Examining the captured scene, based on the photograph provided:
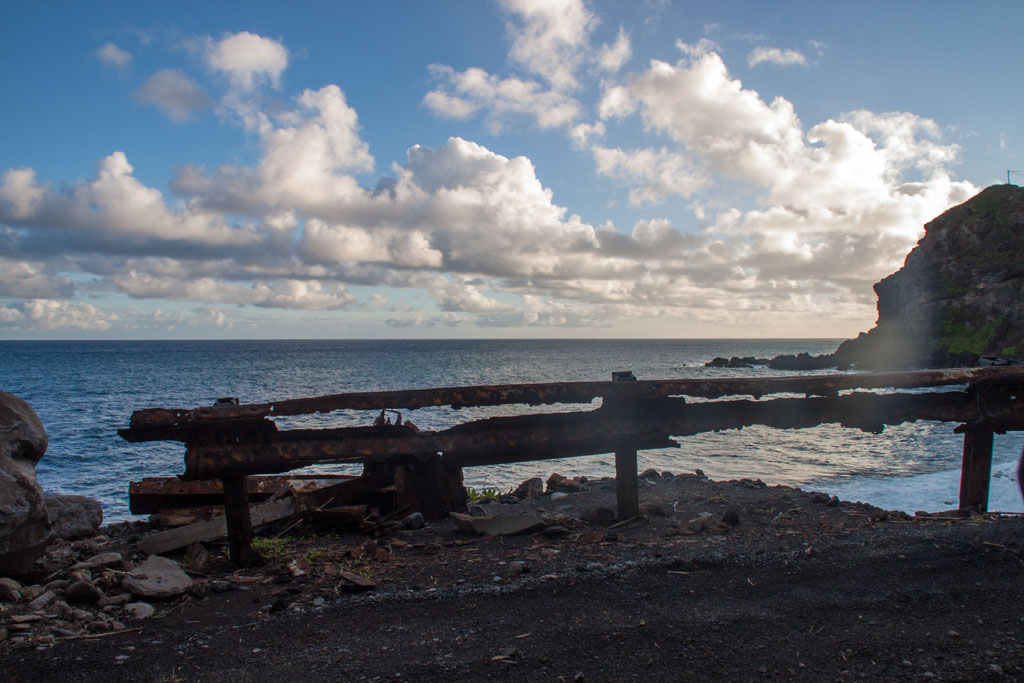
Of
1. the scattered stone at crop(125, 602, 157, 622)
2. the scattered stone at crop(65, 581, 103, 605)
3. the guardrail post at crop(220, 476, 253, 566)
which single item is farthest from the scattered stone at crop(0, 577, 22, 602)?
the guardrail post at crop(220, 476, 253, 566)

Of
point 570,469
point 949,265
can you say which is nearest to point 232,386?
point 570,469

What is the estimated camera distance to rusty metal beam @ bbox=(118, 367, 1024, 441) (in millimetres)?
5234

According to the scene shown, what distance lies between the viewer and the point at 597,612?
14.2 ft

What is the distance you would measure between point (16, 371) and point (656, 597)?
98.8 m

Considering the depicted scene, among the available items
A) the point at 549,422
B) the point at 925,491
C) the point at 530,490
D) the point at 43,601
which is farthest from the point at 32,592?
the point at 925,491

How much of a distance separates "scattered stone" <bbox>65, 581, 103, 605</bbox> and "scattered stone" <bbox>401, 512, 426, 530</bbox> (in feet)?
10.1

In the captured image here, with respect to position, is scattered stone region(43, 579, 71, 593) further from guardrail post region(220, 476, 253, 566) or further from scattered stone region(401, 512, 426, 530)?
scattered stone region(401, 512, 426, 530)

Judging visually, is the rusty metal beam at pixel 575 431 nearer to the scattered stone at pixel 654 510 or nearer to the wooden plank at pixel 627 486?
the wooden plank at pixel 627 486

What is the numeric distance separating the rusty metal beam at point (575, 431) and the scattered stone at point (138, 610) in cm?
111

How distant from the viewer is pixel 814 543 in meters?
6.00

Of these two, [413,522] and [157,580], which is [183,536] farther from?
[413,522]

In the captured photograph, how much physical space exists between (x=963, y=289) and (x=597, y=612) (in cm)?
6510

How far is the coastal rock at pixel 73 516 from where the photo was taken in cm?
777

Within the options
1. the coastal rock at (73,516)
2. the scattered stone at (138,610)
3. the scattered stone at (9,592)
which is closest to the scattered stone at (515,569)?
the scattered stone at (138,610)
